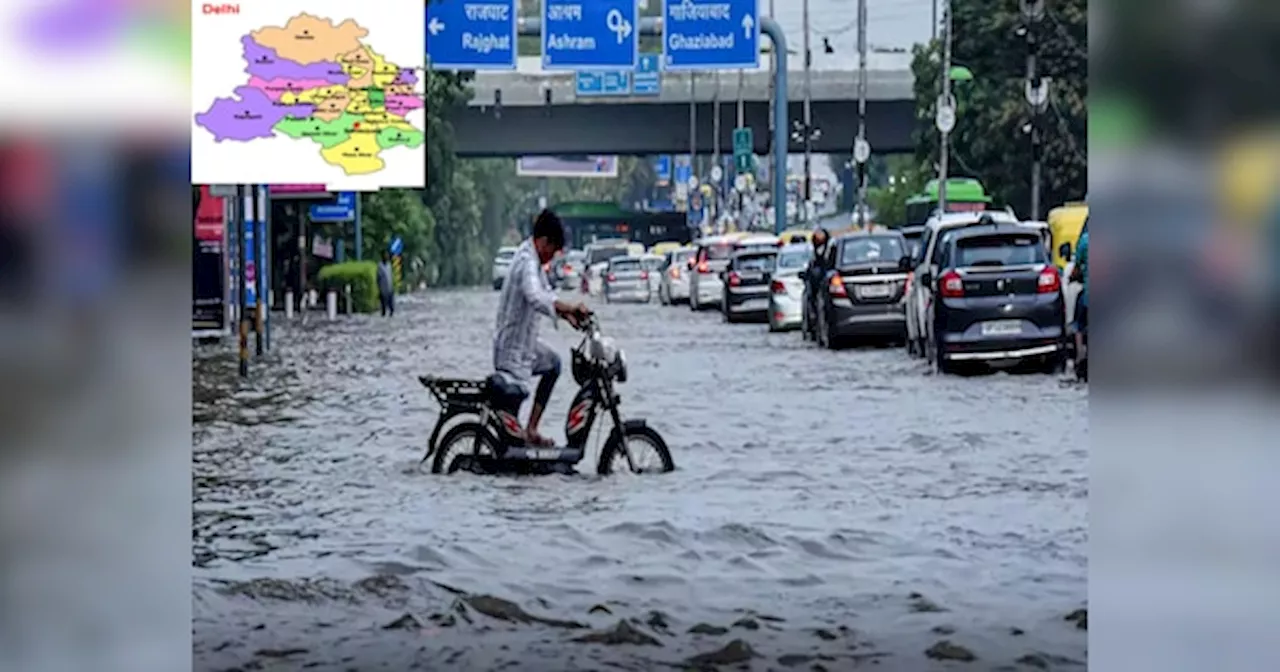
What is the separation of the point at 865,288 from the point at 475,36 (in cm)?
927

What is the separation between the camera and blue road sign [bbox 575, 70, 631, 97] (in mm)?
48719

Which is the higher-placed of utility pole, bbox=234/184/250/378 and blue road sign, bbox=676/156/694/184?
blue road sign, bbox=676/156/694/184

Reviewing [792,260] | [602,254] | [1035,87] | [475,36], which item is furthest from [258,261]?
[602,254]

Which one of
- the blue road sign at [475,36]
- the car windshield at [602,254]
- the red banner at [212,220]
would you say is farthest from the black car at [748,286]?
the car windshield at [602,254]

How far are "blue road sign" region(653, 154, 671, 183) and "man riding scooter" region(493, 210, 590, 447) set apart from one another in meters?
79.9

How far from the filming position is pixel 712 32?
127 ft

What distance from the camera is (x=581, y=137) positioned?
5494 centimetres

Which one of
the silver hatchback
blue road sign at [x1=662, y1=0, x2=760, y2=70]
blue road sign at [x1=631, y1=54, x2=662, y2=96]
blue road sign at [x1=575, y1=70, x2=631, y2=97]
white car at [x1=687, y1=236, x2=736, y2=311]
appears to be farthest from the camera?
the silver hatchback

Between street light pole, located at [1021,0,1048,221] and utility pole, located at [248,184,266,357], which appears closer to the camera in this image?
utility pole, located at [248,184,266,357]

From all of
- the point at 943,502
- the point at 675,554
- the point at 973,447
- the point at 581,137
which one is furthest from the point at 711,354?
the point at 581,137

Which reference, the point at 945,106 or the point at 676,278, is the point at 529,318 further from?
the point at 676,278

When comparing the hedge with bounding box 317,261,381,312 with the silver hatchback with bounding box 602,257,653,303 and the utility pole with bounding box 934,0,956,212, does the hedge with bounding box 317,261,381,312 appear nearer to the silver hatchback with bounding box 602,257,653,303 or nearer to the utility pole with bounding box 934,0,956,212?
the silver hatchback with bounding box 602,257,653,303

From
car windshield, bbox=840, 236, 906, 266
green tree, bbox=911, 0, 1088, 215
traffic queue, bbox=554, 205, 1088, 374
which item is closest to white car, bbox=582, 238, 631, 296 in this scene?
green tree, bbox=911, 0, 1088, 215
